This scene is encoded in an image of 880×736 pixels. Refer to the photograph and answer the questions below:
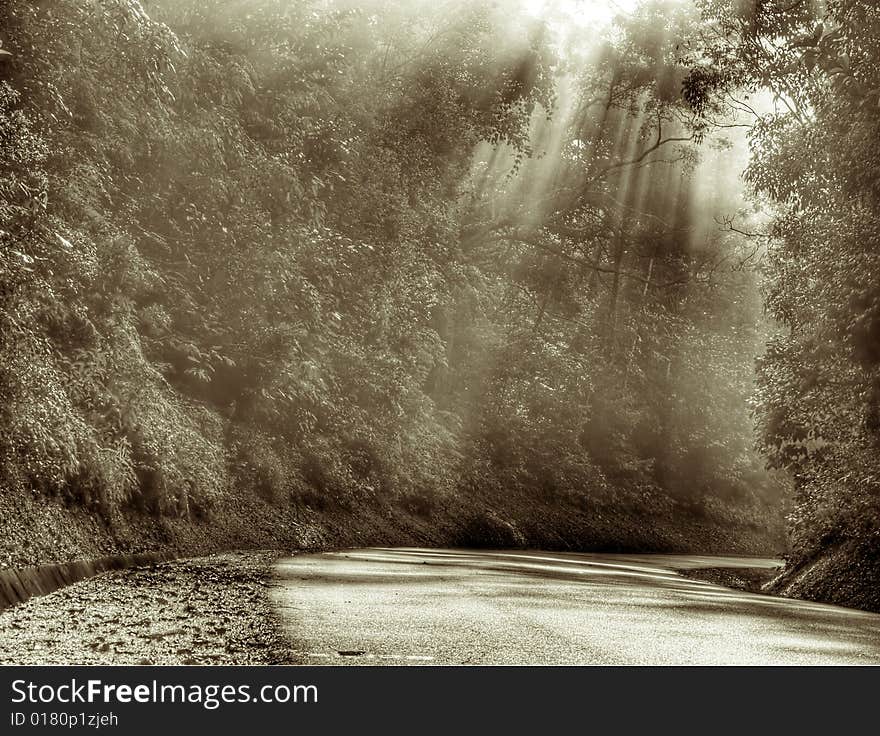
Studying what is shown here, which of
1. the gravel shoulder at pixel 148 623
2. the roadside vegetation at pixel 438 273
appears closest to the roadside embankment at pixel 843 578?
the roadside vegetation at pixel 438 273

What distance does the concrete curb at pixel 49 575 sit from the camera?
11.0 m

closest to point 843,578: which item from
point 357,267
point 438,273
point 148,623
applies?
point 148,623

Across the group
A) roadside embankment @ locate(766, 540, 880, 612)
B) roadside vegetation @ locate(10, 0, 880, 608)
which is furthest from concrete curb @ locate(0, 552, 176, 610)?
roadside embankment @ locate(766, 540, 880, 612)

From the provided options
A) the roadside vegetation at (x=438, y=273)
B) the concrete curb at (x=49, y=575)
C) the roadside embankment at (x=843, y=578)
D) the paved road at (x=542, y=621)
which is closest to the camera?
the paved road at (x=542, y=621)

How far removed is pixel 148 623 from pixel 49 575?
3.68 meters

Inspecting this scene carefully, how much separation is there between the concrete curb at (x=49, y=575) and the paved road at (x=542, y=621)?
2042mm

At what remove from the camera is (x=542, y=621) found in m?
10.5

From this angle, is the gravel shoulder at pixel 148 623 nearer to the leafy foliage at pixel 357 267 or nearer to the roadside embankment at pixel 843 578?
the leafy foliage at pixel 357 267

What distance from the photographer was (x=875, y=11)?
1384 cm

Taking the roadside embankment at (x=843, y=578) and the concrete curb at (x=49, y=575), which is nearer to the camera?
the concrete curb at (x=49, y=575)

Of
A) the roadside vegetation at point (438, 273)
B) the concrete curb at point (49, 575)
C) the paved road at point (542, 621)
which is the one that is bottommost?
the paved road at point (542, 621)

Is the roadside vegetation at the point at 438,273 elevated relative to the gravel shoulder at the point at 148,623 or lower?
elevated

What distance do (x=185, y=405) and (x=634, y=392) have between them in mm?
20119

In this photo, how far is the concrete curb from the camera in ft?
36.0
